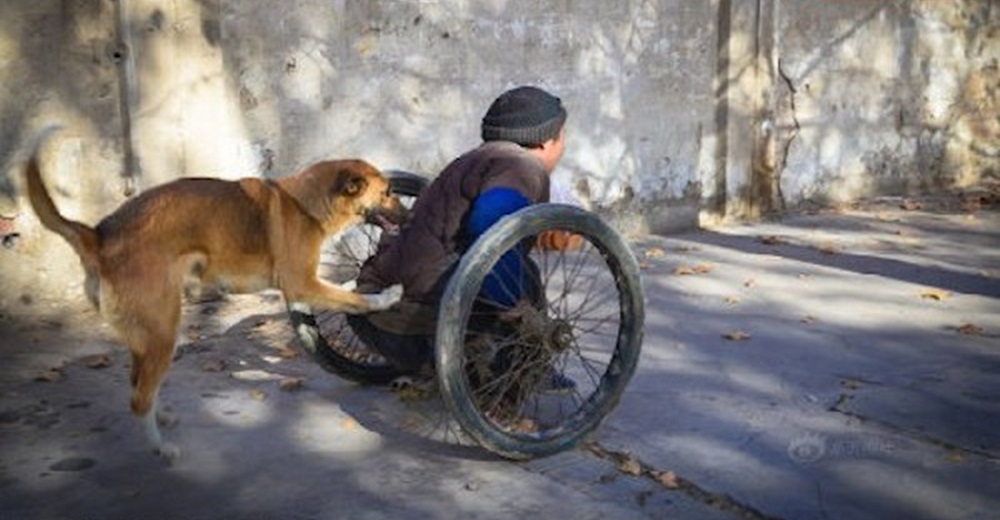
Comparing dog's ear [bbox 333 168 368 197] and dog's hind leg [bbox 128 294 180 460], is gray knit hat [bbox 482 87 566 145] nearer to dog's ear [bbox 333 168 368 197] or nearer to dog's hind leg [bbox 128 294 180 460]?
dog's ear [bbox 333 168 368 197]

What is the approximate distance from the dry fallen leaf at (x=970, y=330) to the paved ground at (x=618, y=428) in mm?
28

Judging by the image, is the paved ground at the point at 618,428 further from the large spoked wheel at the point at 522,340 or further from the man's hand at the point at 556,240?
the man's hand at the point at 556,240

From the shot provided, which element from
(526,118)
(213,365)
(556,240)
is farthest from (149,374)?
(526,118)

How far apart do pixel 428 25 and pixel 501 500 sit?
4.64 meters

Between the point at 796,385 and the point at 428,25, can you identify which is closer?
the point at 796,385

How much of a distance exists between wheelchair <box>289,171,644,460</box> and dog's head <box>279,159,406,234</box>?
1.85 feet

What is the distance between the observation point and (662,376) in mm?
4805

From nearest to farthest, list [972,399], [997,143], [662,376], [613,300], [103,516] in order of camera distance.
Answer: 1. [103,516]
2. [972,399]
3. [662,376]
4. [613,300]
5. [997,143]

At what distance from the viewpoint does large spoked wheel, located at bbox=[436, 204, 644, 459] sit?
337 centimetres

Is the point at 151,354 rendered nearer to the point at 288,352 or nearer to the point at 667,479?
the point at 288,352

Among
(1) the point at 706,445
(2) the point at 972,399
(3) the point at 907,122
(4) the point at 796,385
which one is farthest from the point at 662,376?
(3) the point at 907,122

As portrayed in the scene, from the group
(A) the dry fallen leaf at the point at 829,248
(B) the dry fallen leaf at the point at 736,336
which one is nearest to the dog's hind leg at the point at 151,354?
(B) the dry fallen leaf at the point at 736,336

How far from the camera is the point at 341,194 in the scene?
3824 mm

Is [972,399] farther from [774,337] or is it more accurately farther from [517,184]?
[517,184]
